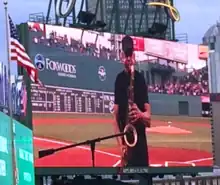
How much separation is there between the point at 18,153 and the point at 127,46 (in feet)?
28.2

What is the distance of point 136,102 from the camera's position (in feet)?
95.8

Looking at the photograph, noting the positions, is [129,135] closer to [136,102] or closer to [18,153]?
[136,102]

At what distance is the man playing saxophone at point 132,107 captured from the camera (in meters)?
28.8

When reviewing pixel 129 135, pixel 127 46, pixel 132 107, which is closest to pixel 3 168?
pixel 129 135

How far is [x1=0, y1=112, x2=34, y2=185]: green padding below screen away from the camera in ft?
64.2

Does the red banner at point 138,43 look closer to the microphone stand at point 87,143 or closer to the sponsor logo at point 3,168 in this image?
the microphone stand at point 87,143

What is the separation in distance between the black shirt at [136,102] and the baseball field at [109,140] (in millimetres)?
355

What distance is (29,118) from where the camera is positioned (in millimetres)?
26453

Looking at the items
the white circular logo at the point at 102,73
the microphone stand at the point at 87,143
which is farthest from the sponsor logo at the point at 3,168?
the white circular logo at the point at 102,73

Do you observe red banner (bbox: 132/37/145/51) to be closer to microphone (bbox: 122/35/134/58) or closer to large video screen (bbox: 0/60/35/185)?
microphone (bbox: 122/35/134/58)

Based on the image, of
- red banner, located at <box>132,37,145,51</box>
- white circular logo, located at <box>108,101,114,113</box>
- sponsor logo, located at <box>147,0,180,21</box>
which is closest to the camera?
white circular logo, located at <box>108,101,114,113</box>

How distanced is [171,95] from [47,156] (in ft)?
20.1

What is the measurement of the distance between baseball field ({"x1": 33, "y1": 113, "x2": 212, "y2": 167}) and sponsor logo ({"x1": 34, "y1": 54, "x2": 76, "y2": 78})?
55.4 inches

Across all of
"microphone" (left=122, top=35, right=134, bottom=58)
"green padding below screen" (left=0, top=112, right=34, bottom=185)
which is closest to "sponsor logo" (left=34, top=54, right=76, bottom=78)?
"green padding below screen" (left=0, top=112, right=34, bottom=185)
